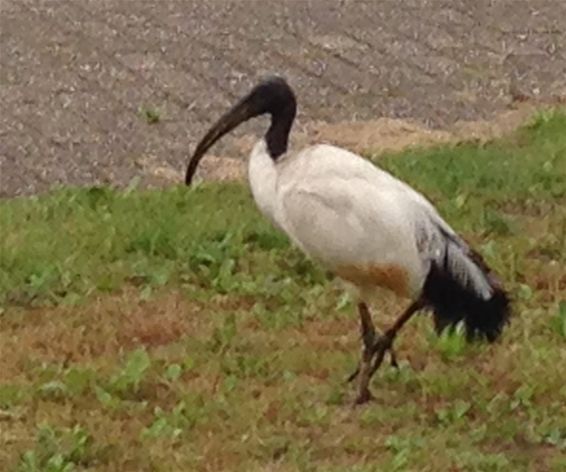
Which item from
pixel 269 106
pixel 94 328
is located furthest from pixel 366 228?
pixel 94 328

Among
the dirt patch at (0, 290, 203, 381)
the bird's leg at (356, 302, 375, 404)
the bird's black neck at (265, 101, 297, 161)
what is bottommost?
the dirt patch at (0, 290, 203, 381)

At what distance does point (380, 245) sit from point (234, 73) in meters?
4.41

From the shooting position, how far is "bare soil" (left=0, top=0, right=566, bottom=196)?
28.5ft

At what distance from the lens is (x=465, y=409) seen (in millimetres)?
5672

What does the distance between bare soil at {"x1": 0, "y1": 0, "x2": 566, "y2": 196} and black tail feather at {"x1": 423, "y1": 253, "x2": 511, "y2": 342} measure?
9.10 ft

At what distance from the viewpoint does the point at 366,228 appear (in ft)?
18.2

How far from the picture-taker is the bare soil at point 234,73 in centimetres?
869

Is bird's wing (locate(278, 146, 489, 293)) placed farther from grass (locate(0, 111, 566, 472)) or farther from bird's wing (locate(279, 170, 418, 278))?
grass (locate(0, 111, 566, 472))

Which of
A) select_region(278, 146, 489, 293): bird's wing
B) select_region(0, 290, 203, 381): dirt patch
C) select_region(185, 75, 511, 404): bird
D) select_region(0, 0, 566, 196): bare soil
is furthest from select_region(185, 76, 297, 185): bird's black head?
select_region(0, 0, 566, 196): bare soil

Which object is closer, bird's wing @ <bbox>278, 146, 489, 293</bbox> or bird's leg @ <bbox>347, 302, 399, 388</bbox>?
bird's wing @ <bbox>278, 146, 489, 293</bbox>

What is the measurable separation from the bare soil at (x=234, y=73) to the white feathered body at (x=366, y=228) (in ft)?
8.44

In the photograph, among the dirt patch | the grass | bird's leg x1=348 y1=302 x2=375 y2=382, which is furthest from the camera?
the dirt patch

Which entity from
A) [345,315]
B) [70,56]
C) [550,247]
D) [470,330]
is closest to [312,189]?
[470,330]

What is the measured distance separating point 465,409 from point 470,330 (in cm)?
23
